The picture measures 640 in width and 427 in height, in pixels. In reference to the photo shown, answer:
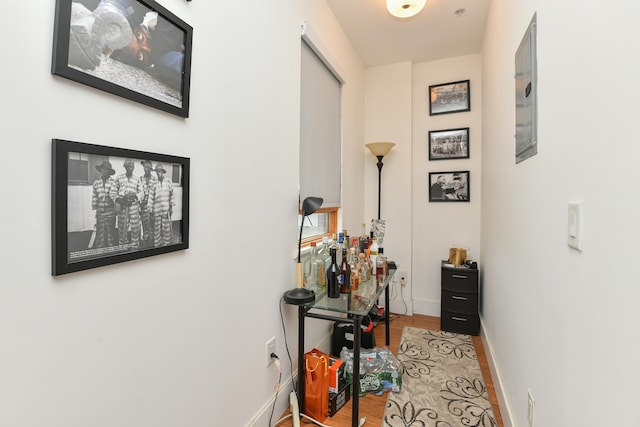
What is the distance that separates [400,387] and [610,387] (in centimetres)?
163

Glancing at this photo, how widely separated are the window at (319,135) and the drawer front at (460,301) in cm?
133

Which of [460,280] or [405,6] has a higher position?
[405,6]

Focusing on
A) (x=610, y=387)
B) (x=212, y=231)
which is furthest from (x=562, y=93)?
(x=212, y=231)

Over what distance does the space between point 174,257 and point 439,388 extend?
200 centimetres

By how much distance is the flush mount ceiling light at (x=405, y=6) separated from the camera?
219 centimetres

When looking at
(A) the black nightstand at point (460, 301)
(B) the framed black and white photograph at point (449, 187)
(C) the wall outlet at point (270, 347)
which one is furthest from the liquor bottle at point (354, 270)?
(B) the framed black and white photograph at point (449, 187)

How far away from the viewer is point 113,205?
0.93 metres

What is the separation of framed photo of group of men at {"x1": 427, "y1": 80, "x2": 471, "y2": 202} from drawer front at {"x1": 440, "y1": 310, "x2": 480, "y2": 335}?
1.24 m

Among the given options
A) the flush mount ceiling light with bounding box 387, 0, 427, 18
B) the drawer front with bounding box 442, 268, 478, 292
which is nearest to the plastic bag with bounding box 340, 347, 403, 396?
the drawer front with bounding box 442, 268, 478, 292

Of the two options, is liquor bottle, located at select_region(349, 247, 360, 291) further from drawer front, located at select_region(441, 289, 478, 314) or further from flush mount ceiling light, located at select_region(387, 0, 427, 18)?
flush mount ceiling light, located at select_region(387, 0, 427, 18)

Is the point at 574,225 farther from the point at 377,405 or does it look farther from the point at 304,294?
the point at 377,405

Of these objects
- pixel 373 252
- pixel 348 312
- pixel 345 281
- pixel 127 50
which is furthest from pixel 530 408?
pixel 127 50

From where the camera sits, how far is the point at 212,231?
133cm

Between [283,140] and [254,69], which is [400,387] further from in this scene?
[254,69]
